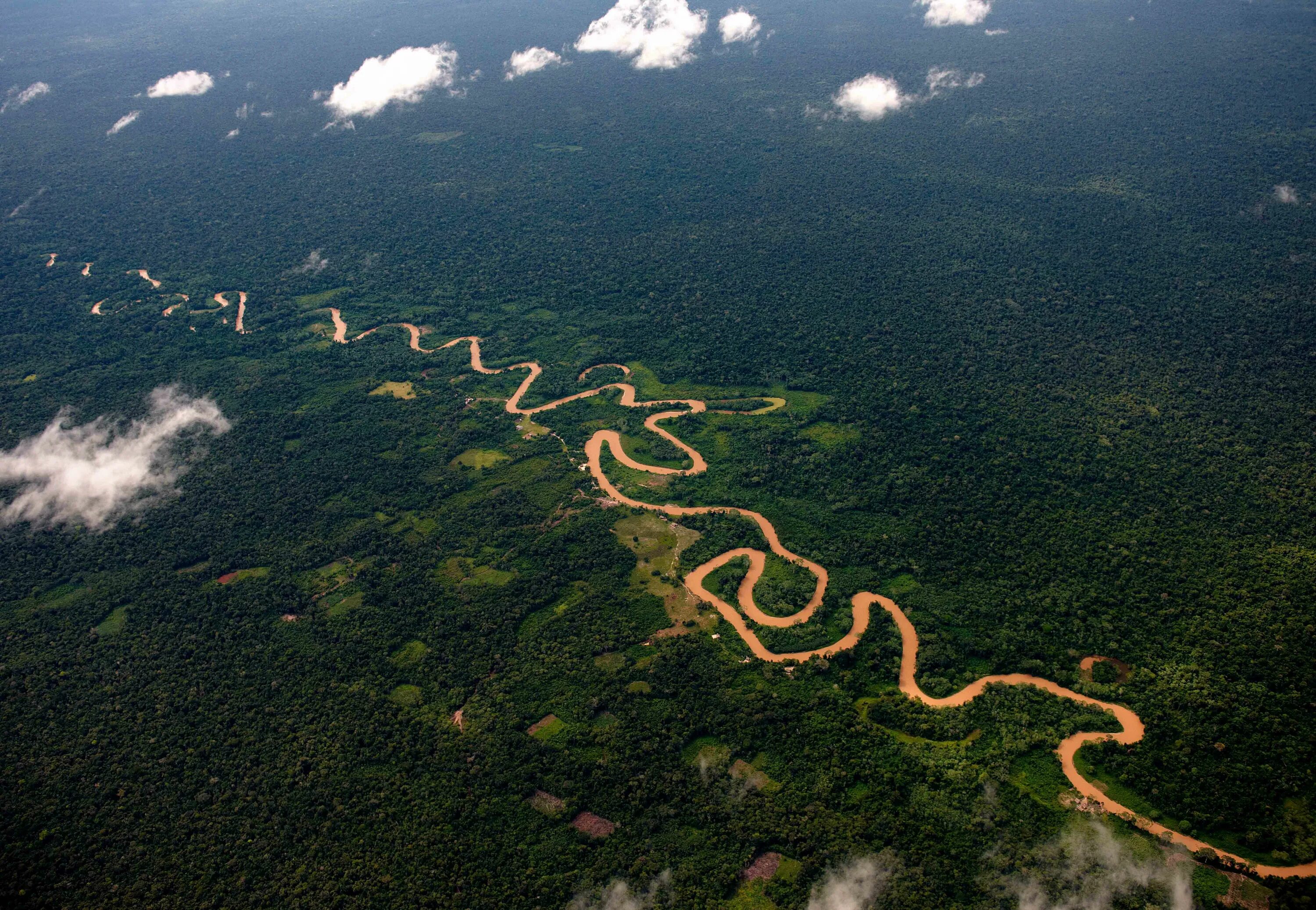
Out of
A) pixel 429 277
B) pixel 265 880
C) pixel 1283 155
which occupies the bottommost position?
pixel 265 880

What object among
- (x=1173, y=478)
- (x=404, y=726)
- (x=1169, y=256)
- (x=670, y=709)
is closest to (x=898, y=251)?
(x=1169, y=256)

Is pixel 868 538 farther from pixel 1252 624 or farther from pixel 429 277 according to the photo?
pixel 429 277

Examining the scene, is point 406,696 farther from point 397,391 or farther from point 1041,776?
point 397,391

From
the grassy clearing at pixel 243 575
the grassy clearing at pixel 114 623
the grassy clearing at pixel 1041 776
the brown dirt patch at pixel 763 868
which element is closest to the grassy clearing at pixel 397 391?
the grassy clearing at pixel 243 575

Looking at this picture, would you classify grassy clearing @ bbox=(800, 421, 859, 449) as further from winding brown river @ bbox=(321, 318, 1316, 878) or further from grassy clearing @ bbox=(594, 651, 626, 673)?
grassy clearing @ bbox=(594, 651, 626, 673)

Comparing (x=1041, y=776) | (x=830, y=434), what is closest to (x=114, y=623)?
(x=830, y=434)

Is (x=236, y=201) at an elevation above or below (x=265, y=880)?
above

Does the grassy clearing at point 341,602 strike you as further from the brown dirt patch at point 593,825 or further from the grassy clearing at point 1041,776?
the grassy clearing at point 1041,776

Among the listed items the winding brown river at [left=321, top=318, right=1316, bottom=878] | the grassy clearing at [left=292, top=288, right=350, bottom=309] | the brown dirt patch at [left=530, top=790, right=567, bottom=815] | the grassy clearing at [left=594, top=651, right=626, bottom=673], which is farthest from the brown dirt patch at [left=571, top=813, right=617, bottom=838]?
the grassy clearing at [left=292, top=288, right=350, bottom=309]
